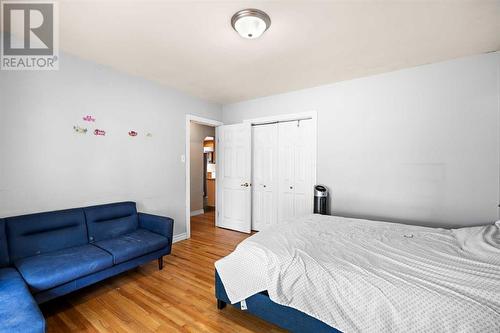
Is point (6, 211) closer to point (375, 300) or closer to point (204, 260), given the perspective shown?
point (204, 260)

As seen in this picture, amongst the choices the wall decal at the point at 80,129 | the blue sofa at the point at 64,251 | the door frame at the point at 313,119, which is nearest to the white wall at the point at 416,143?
the door frame at the point at 313,119

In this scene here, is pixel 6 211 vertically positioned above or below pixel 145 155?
below

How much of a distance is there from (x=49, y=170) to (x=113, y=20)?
170cm

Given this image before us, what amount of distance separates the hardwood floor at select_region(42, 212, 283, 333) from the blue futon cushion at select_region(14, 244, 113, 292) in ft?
1.07

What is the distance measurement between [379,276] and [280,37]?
2.17 metres

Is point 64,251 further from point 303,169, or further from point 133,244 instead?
point 303,169

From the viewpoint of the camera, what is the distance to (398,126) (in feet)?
9.68

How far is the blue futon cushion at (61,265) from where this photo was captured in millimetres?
1749

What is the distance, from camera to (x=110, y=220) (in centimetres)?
268

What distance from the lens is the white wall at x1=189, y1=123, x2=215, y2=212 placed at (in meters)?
5.74

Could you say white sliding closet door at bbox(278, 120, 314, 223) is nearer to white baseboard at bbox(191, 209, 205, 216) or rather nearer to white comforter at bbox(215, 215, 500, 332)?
white comforter at bbox(215, 215, 500, 332)

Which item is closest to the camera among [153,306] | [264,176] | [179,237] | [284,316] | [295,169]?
[284,316]

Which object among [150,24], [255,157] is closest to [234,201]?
[255,157]

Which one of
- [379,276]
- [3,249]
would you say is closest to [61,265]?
[3,249]
